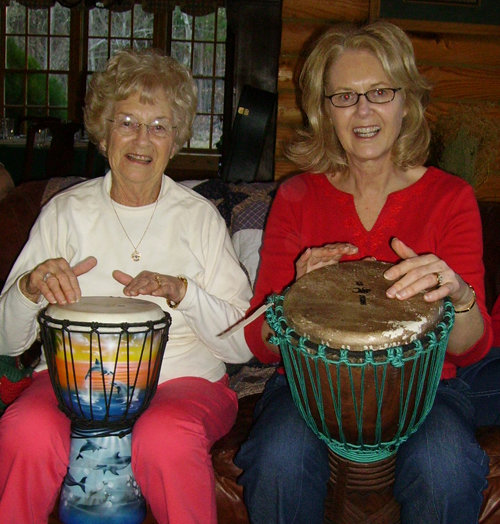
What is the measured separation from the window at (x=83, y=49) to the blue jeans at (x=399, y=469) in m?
8.44

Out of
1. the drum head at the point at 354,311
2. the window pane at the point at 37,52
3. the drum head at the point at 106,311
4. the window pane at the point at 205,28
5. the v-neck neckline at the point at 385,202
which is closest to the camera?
the drum head at the point at 354,311

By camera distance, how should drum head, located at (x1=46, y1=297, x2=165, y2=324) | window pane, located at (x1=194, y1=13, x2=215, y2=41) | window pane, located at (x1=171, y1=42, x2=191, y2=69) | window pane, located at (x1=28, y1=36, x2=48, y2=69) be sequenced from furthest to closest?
window pane, located at (x1=28, y1=36, x2=48, y2=69)
window pane, located at (x1=171, y1=42, x2=191, y2=69)
window pane, located at (x1=194, y1=13, x2=215, y2=41)
drum head, located at (x1=46, y1=297, x2=165, y2=324)

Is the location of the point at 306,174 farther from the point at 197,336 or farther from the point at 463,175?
the point at 463,175

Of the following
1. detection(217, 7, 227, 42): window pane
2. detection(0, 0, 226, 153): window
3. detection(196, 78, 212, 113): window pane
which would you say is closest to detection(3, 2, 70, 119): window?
detection(0, 0, 226, 153): window

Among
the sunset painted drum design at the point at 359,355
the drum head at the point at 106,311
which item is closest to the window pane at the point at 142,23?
the drum head at the point at 106,311

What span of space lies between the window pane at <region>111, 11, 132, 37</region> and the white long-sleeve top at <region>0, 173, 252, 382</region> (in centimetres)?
859

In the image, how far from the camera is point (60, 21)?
33.1ft

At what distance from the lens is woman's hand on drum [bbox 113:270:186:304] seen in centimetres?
175

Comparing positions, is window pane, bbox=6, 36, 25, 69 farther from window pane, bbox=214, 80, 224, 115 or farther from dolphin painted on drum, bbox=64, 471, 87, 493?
dolphin painted on drum, bbox=64, 471, 87, 493

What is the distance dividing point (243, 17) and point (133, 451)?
3502 millimetres

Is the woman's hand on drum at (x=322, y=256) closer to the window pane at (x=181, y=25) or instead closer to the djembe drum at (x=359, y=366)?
the djembe drum at (x=359, y=366)

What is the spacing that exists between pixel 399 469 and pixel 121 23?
951 centimetres

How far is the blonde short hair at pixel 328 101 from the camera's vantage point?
1.96 meters

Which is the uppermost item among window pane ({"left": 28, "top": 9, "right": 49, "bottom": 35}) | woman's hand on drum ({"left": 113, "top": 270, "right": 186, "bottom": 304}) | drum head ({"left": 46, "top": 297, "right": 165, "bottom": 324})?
window pane ({"left": 28, "top": 9, "right": 49, "bottom": 35})
